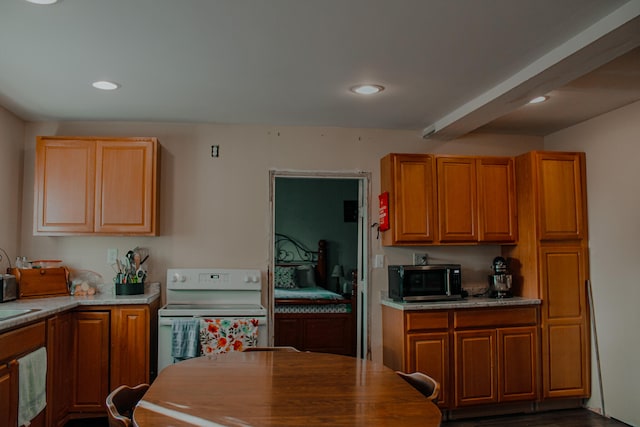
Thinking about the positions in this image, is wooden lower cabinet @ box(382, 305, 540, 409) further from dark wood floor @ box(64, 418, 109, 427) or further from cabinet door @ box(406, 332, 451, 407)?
dark wood floor @ box(64, 418, 109, 427)

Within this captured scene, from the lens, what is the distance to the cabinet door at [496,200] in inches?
168

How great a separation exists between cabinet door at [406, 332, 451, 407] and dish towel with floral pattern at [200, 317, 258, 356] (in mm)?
1198

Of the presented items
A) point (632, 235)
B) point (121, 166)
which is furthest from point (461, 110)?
point (121, 166)

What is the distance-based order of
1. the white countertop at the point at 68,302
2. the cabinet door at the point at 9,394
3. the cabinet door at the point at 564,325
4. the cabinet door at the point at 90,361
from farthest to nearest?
1. the cabinet door at the point at 564,325
2. the cabinet door at the point at 90,361
3. the white countertop at the point at 68,302
4. the cabinet door at the point at 9,394

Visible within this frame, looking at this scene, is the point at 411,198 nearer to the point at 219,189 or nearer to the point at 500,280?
the point at 500,280

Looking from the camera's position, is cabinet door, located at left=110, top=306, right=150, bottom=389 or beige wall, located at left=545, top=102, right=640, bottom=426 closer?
cabinet door, located at left=110, top=306, right=150, bottom=389

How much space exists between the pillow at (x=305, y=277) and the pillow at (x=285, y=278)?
11 cm

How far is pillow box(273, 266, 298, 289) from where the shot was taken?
6.64 m

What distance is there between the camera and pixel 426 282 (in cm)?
404

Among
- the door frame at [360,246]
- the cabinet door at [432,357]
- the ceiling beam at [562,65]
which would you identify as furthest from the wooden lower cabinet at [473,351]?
the ceiling beam at [562,65]

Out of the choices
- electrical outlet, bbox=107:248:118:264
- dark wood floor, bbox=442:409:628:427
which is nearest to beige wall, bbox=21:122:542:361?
electrical outlet, bbox=107:248:118:264

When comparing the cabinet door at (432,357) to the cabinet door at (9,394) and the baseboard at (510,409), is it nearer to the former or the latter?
the baseboard at (510,409)

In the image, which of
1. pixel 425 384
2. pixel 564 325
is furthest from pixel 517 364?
pixel 425 384

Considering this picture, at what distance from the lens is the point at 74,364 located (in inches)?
139
